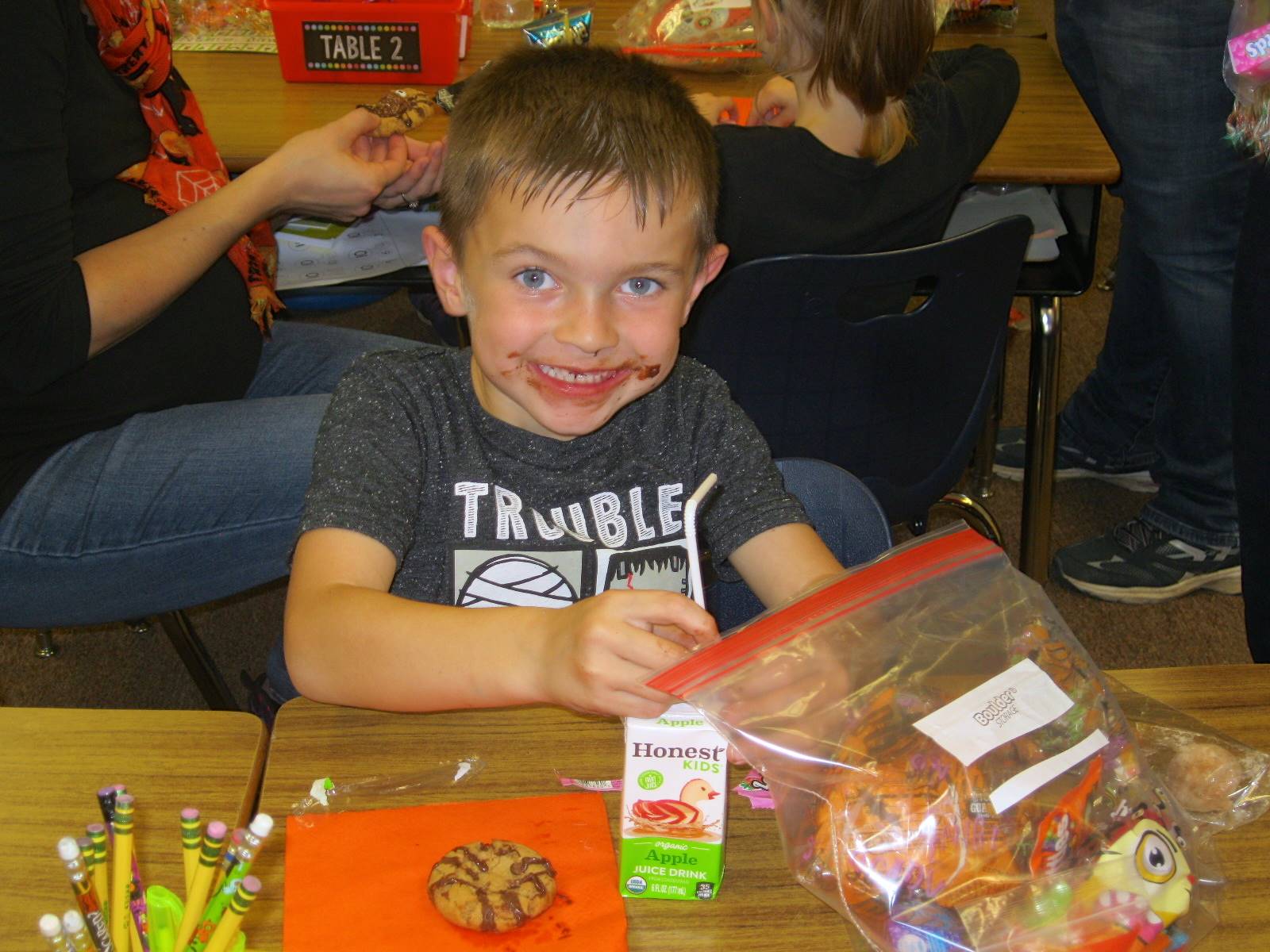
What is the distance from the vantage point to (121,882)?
613 mm

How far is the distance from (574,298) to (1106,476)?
1911 mm

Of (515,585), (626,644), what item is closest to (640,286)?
(515,585)

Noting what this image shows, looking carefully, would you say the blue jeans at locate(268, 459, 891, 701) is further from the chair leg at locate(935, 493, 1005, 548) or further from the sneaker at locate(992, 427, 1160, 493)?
the sneaker at locate(992, 427, 1160, 493)

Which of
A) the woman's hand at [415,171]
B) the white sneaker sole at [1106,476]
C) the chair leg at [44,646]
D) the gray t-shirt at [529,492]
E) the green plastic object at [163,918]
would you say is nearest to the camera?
the green plastic object at [163,918]


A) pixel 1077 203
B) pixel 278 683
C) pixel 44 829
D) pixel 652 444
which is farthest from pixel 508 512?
pixel 1077 203

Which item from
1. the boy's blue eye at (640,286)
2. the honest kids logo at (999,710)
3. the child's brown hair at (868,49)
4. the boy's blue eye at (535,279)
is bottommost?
the honest kids logo at (999,710)

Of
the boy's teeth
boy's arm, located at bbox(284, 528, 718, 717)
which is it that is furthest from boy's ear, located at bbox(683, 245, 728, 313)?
boy's arm, located at bbox(284, 528, 718, 717)

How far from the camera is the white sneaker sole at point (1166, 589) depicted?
227cm

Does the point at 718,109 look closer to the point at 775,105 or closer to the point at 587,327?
the point at 775,105

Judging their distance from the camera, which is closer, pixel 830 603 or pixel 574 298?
pixel 830 603

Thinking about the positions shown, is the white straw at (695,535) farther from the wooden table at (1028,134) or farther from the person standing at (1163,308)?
the person standing at (1163,308)

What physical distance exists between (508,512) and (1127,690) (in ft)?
1.79

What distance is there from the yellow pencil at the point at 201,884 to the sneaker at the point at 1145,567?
1.97 meters

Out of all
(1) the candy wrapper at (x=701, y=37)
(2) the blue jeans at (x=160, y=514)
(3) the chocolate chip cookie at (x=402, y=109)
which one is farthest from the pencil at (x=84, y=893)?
Result: (1) the candy wrapper at (x=701, y=37)
